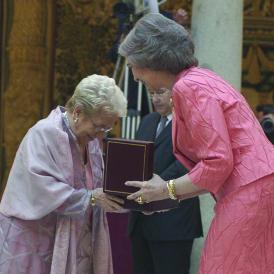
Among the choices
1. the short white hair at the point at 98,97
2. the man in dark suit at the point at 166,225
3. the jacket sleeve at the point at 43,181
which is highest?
the short white hair at the point at 98,97

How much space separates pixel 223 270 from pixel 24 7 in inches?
246

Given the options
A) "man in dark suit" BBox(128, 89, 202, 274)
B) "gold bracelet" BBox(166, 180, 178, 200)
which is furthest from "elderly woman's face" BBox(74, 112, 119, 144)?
"man in dark suit" BBox(128, 89, 202, 274)

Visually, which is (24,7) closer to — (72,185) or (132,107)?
(132,107)

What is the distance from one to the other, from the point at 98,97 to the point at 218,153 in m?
0.86

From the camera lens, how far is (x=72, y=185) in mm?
3670

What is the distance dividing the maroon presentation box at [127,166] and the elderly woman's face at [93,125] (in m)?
0.15

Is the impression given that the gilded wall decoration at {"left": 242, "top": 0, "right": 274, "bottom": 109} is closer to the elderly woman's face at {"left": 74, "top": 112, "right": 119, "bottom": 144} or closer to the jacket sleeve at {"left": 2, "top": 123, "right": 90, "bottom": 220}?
the elderly woman's face at {"left": 74, "top": 112, "right": 119, "bottom": 144}

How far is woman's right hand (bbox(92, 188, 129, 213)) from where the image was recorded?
353 centimetres

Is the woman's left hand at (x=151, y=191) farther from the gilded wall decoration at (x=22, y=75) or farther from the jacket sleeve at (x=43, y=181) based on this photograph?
the gilded wall decoration at (x=22, y=75)

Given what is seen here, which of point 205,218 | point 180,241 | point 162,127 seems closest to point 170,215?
→ point 180,241

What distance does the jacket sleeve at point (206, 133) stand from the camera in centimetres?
289

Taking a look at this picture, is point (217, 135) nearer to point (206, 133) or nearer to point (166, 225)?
point (206, 133)

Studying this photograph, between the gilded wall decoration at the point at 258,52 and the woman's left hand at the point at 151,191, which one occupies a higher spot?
the gilded wall decoration at the point at 258,52

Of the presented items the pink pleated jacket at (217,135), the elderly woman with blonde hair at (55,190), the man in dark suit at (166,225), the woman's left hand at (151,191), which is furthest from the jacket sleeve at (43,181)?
the man in dark suit at (166,225)
